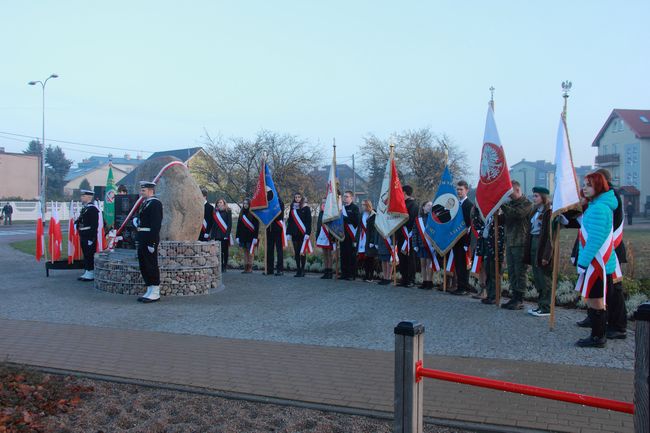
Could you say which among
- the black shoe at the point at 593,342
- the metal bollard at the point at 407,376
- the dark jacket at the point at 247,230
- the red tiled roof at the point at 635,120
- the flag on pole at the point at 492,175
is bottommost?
the black shoe at the point at 593,342

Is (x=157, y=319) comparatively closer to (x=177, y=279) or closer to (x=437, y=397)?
(x=177, y=279)

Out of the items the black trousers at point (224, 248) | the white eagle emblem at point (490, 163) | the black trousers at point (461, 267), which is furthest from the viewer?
the black trousers at point (224, 248)

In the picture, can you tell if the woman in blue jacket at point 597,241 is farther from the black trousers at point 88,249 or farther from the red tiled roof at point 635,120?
the red tiled roof at point 635,120

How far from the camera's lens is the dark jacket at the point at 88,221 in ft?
44.1

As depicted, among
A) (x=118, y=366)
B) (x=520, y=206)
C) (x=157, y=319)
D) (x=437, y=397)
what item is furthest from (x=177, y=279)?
(x=437, y=397)

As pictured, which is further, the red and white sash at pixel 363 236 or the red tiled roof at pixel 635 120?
the red tiled roof at pixel 635 120

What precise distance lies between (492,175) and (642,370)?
295 inches

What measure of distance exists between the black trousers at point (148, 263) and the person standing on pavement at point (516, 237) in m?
6.05

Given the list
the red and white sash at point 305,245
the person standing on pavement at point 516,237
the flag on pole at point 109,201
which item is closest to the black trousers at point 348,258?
the red and white sash at point 305,245

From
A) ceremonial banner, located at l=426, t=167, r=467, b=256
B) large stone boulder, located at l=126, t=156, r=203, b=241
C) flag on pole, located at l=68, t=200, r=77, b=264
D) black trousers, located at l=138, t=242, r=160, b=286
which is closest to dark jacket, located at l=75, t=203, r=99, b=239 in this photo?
flag on pole, located at l=68, t=200, r=77, b=264

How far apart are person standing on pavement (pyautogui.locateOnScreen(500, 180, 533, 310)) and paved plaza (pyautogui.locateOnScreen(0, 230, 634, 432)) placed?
1.67 ft

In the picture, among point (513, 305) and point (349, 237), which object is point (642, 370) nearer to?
point (513, 305)

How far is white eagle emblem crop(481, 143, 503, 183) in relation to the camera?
10.1 metres

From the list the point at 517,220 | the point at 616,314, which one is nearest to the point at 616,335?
the point at 616,314
